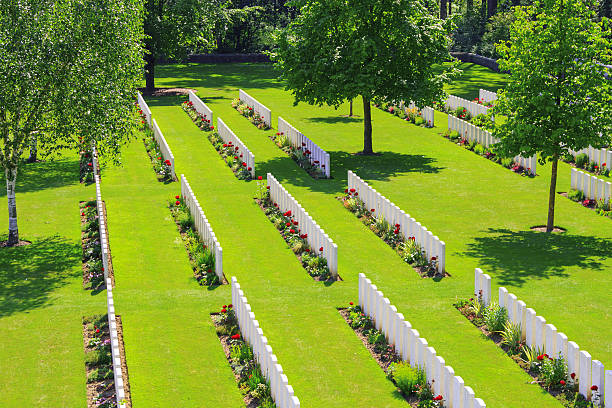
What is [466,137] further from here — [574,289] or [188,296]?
[188,296]

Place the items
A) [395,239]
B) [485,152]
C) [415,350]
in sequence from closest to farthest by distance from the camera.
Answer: [415,350]
[395,239]
[485,152]

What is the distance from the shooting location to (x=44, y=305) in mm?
17453

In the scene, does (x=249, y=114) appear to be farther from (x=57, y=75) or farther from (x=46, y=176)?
(x=57, y=75)

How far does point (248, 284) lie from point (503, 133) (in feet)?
28.5

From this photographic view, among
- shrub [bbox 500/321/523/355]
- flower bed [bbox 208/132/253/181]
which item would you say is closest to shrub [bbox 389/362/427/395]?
shrub [bbox 500/321/523/355]

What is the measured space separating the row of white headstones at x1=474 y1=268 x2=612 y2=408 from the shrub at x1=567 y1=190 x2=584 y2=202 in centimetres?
1079

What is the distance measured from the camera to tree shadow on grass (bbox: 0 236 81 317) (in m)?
17.8

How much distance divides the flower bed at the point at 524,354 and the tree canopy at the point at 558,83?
6788mm

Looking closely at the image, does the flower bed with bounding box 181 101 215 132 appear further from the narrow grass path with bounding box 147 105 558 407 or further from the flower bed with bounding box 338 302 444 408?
the flower bed with bounding box 338 302 444 408

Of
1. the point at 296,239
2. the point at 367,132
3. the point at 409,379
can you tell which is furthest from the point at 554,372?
the point at 367,132

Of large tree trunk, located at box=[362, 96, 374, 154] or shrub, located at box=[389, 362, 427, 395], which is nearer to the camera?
shrub, located at box=[389, 362, 427, 395]

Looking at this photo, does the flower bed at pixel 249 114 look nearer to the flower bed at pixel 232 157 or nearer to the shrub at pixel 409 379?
the flower bed at pixel 232 157

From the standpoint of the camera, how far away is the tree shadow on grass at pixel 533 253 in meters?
18.8

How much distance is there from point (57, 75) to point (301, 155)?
13.1 metres
